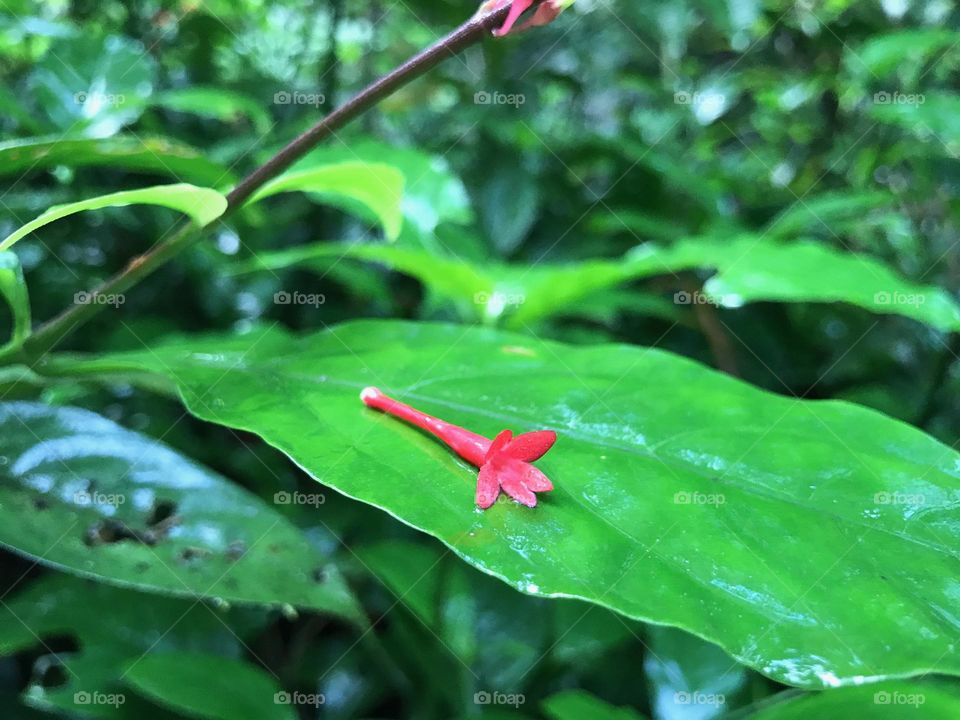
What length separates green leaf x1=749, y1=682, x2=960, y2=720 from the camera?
0.58 metres

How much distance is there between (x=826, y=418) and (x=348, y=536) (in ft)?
2.80

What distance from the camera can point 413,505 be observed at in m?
0.48

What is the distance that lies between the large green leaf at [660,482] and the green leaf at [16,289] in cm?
6

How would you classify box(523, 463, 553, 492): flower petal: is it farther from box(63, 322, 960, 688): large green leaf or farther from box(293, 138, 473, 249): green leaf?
box(293, 138, 473, 249): green leaf

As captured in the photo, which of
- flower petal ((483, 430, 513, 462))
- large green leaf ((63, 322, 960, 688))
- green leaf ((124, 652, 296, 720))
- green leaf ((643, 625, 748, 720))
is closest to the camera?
large green leaf ((63, 322, 960, 688))

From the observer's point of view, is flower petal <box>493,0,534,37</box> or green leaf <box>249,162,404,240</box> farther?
green leaf <box>249,162,404,240</box>

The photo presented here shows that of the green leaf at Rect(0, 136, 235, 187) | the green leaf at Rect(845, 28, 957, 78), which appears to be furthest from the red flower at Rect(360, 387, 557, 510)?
the green leaf at Rect(845, 28, 957, 78)

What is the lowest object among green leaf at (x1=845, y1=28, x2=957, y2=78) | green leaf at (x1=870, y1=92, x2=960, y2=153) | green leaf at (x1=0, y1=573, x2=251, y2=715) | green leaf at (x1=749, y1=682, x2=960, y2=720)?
green leaf at (x1=0, y1=573, x2=251, y2=715)

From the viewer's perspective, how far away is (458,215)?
1.20 meters

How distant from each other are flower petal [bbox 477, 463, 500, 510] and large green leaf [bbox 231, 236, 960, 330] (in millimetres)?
442

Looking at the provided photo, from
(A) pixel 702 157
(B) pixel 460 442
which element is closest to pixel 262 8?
(A) pixel 702 157

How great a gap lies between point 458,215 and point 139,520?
0.72m

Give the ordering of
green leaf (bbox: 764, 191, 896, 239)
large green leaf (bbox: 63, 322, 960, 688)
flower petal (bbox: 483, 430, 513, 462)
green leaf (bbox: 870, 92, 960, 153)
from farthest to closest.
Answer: green leaf (bbox: 764, 191, 896, 239), green leaf (bbox: 870, 92, 960, 153), flower petal (bbox: 483, 430, 513, 462), large green leaf (bbox: 63, 322, 960, 688)

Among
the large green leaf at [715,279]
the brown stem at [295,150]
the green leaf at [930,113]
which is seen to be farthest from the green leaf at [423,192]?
the green leaf at [930,113]
